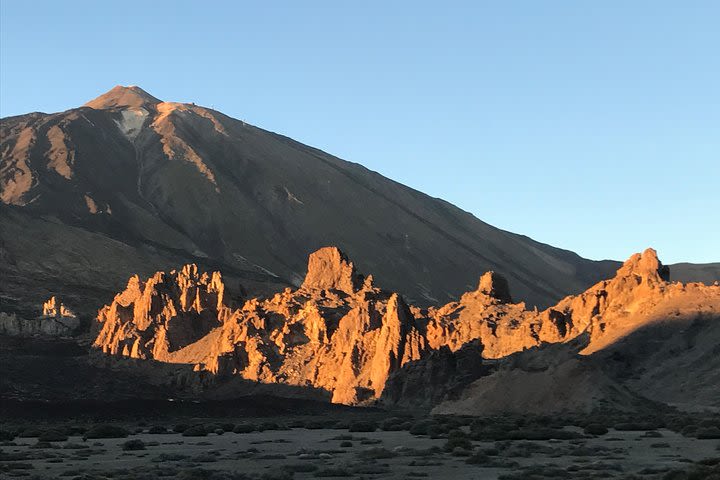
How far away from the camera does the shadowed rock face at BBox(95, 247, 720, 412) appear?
352 ft

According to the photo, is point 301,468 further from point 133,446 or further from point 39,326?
point 39,326

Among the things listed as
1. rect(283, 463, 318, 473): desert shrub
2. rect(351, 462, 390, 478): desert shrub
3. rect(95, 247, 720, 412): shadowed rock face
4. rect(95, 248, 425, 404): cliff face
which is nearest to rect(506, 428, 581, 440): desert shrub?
rect(351, 462, 390, 478): desert shrub

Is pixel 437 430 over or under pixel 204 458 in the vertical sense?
over

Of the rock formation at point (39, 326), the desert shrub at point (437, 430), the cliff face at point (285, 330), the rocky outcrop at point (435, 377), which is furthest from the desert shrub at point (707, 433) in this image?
the rock formation at point (39, 326)

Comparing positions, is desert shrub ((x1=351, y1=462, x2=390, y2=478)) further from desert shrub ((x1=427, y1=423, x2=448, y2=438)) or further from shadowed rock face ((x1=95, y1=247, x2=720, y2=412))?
shadowed rock face ((x1=95, y1=247, x2=720, y2=412))

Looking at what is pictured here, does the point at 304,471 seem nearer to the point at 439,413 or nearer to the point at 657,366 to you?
the point at 439,413

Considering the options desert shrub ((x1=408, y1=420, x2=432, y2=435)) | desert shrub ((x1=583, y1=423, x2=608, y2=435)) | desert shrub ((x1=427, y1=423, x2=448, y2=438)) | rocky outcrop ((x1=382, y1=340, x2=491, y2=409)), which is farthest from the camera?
rocky outcrop ((x1=382, y1=340, x2=491, y2=409))

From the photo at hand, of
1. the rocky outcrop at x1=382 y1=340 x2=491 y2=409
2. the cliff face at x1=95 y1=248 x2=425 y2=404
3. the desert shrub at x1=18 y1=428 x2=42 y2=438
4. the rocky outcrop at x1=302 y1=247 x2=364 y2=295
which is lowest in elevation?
the desert shrub at x1=18 y1=428 x2=42 y2=438

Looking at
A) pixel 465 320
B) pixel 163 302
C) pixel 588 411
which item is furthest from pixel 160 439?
pixel 163 302

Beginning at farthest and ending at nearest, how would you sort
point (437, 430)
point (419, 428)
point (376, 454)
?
point (419, 428) < point (437, 430) < point (376, 454)

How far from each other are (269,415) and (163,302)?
71.8 metres

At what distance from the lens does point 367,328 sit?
123 meters

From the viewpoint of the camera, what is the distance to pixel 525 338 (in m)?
123

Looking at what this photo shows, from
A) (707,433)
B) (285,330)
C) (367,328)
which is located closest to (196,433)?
(707,433)
